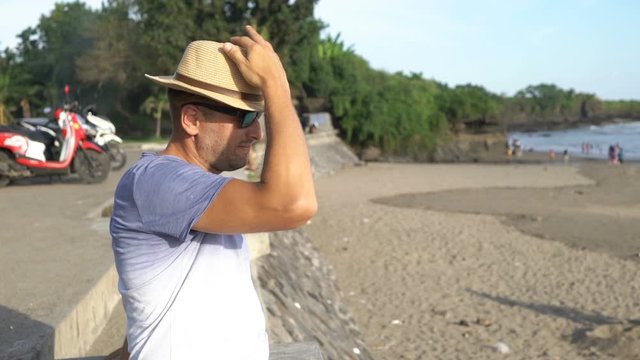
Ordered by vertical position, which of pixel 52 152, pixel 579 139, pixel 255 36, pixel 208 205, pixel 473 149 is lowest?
pixel 579 139

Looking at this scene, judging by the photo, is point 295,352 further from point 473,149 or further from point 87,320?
point 473,149

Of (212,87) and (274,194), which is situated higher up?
(212,87)

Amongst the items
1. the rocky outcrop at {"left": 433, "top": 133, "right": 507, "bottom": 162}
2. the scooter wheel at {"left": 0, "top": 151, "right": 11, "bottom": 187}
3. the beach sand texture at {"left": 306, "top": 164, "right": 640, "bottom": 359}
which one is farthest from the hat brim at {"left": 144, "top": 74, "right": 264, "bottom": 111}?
the rocky outcrop at {"left": 433, "top": 133, "right": 507, "bottom": 162}

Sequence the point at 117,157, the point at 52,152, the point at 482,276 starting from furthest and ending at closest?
the point at 117,157 → the point at 52,152 → the point at 482,276

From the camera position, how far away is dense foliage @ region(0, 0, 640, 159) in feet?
96.7

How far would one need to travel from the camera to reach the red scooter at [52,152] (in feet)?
36.7

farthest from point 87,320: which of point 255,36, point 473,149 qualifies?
point 473,149

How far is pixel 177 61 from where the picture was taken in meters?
28.2

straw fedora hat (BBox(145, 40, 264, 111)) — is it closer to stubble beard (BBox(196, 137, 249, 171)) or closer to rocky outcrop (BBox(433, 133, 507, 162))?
stubble beard (BBox(196, 137, 249, 171))

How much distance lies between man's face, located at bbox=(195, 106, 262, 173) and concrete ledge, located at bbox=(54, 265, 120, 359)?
2186mm

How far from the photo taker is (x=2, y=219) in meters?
7.91

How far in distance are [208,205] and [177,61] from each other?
27694mm

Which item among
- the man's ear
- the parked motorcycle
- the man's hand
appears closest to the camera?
the man's hand

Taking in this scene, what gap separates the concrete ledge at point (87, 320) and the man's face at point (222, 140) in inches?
86.1
